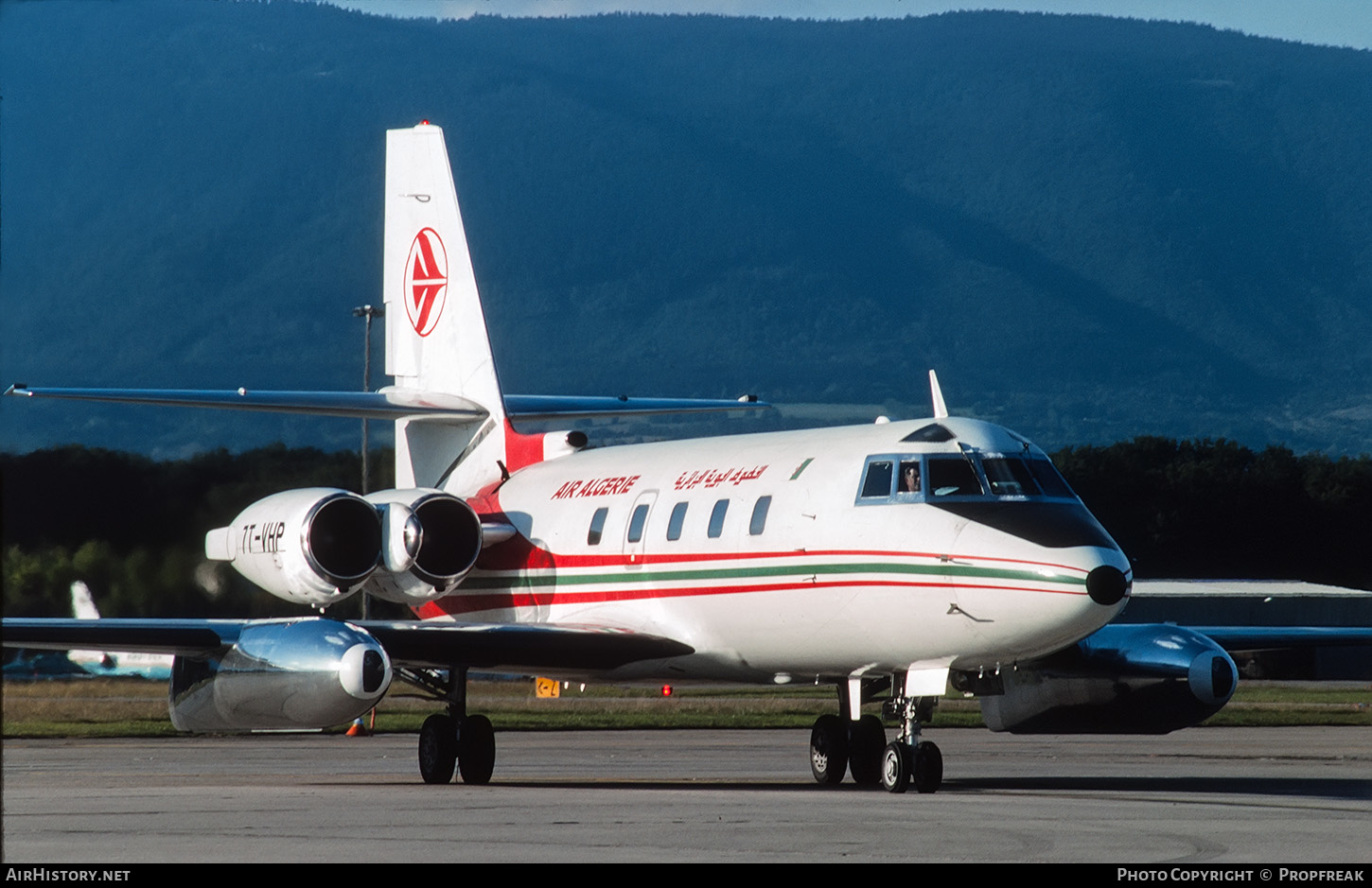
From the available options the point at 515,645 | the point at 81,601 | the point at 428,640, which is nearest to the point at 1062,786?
the point at 515,645

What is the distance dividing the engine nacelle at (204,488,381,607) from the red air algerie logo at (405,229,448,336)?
4878 millimetres

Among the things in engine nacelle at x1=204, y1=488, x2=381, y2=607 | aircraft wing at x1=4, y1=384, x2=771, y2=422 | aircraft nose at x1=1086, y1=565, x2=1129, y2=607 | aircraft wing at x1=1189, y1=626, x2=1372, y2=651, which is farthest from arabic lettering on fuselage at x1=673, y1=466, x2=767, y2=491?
aircraft wing at x1=1189, y1=626, x2=1372, y2=651

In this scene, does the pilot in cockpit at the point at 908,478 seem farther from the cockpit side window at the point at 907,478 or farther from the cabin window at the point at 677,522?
the cabin window at the point at 677,522

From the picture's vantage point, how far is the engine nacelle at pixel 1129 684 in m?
19.7

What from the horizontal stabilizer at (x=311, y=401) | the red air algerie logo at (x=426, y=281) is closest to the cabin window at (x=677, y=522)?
the horizontal stabilizer at (x=311, y=401)

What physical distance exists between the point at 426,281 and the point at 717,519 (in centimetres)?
824

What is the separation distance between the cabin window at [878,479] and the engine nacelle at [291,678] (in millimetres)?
4765

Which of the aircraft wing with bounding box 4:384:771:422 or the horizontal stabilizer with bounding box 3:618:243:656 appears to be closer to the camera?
the horizontal stabilizer with bounding box 3:618:243:656

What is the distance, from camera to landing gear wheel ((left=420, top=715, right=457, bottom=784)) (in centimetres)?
2133

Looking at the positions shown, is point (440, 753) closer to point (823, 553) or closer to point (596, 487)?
point (596, 487)

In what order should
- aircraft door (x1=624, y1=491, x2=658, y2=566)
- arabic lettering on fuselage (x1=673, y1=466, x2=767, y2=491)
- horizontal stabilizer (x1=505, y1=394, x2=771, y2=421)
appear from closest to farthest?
arabic lettering on fuselage (x1=673, y1=466, x2=767, y2=491) → aircraft door (x1=624, y1=491, x2=658, y2=566) → horizontal stabilizer (x1=505, y1=394, x2=771, y2=421)

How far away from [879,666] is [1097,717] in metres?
2.95

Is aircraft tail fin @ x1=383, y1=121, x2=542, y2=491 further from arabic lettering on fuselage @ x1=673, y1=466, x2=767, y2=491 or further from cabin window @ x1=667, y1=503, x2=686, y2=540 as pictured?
cabin window @ x1=667, y1=503, x2=686, y2=540

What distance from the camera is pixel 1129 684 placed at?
19.8 metres
